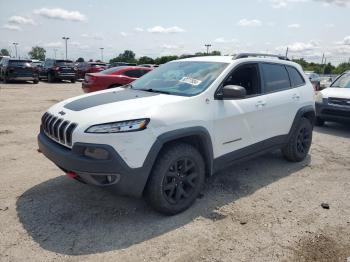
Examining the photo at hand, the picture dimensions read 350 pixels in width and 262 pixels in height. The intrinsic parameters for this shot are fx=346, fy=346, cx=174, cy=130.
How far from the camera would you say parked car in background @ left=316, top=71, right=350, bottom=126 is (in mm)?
8358

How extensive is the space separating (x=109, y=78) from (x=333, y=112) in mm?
7157

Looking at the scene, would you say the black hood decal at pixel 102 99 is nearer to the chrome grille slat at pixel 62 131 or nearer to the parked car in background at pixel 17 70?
the chrome grille slat at pixel 62 131

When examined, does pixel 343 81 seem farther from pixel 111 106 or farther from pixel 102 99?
pixel 111 106

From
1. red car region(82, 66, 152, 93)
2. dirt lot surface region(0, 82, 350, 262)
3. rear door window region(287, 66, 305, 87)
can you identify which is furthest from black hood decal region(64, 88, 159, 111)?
red car region(82, 66, 152, 93)

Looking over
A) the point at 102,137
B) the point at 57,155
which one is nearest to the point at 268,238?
the point at 102,137

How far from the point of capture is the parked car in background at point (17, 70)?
70.1 ft

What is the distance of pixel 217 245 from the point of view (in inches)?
130

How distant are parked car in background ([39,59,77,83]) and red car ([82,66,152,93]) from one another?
12.8 m

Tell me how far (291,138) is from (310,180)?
788 mm

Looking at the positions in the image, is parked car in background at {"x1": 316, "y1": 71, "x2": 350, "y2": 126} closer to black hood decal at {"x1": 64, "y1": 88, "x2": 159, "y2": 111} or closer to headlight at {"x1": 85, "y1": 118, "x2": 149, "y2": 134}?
black hood decal at {"x1": 64, "y1": 88, "x2": 159, "y2": 111}

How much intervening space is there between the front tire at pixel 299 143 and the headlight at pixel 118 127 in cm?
316

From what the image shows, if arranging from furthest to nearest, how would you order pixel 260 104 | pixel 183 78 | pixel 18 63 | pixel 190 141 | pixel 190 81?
pixel 18 63 → pixel 260 104 → pixel 183 78 → pixel 190 81 → pixel 190 141

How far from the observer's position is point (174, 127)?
3609 millimetres

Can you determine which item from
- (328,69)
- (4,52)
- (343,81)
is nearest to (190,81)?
(343,81)
